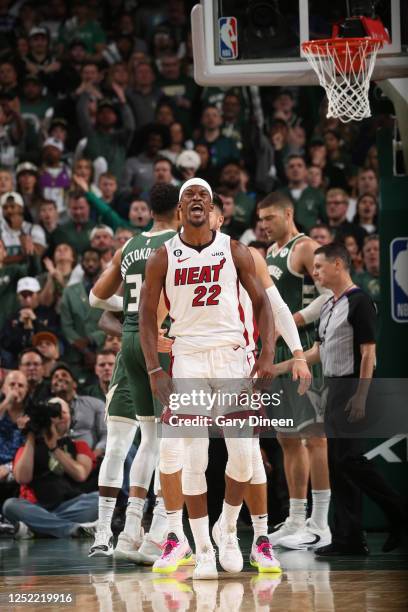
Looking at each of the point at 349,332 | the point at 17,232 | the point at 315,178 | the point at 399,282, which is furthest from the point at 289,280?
the point at 315,178

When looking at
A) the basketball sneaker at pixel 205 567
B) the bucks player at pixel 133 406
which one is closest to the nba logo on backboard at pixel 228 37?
the bucks player at pixel 133 406

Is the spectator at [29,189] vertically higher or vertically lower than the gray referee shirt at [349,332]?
higher

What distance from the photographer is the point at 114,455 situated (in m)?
8.27

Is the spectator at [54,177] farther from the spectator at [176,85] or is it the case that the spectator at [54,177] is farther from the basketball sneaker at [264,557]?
the basketball sneaker at [264,557]

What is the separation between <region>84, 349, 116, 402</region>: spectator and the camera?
1116 cm

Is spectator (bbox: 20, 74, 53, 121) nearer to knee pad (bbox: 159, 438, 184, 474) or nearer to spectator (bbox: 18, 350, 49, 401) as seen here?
spectator (bbox: 18, 350, 49, 401)

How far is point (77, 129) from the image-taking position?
49.7 feet

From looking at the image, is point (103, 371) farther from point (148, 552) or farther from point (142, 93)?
point (142, 93)

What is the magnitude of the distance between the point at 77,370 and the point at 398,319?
12.9 feet

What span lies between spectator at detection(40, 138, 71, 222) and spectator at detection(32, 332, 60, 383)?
111 inches

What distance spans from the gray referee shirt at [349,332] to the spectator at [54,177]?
20.8 ft

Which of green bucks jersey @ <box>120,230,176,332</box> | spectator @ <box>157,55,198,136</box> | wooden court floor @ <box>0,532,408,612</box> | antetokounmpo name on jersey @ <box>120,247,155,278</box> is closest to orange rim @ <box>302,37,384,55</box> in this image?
green bucks jersey @ <box>120,230,176,332</box>

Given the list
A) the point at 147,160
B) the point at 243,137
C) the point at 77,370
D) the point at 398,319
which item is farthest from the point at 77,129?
the point at 398,319

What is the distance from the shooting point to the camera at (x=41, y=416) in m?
9.98
